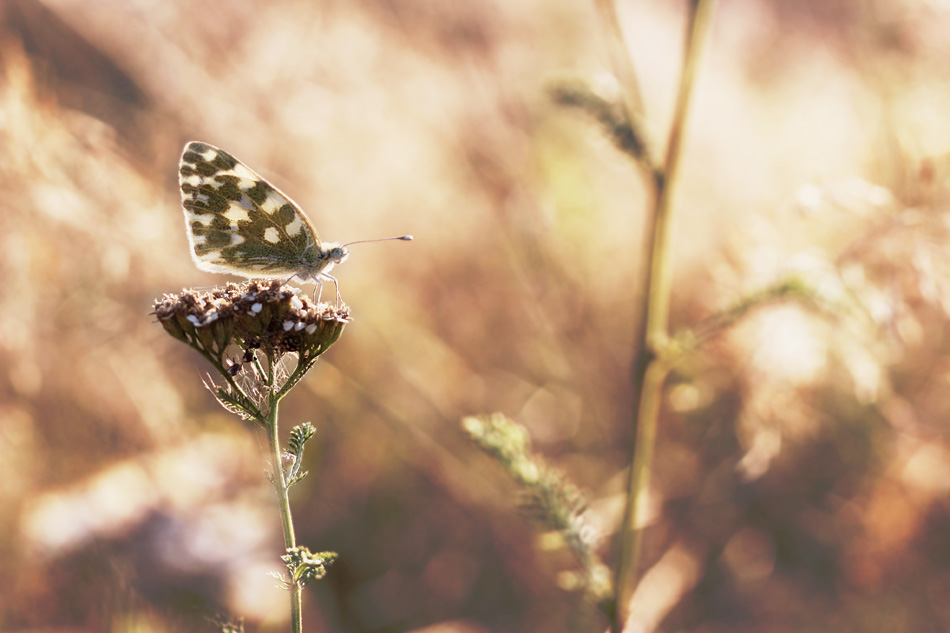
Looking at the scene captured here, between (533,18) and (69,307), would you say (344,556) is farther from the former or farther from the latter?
(533,18)

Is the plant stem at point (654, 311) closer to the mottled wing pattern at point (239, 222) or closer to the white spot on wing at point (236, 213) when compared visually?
the mottled wing pattern at point (239, 222)

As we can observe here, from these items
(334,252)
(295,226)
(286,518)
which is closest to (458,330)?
(334,252)

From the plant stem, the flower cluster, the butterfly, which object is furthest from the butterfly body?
the plant stem

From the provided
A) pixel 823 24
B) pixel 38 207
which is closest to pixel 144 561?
pixel 38 207

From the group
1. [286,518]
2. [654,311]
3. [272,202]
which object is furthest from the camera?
[654,311]

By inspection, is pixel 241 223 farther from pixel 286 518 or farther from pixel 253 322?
pixel 286 518

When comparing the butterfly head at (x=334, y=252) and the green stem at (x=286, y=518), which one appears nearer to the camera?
the green stem at (x=286, y=518)

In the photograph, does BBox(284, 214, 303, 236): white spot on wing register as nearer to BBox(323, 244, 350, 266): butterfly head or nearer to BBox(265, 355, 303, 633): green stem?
BBox(323, 244, 350, 266): butterfly head

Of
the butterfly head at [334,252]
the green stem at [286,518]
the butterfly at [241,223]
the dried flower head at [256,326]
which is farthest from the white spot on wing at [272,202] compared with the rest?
the green stem at [286,518]
